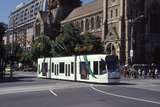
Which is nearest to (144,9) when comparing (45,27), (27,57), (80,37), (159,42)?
(159,42)

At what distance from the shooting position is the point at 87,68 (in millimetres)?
44156

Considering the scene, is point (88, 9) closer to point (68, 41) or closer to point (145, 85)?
point (68, 41)

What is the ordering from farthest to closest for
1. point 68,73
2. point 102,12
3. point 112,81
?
point 102,12
point 68,73
point 112,81

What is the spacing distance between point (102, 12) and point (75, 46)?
619 inches

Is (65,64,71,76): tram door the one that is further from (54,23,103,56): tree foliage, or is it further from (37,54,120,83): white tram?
(54,23,103,56): tree foliage

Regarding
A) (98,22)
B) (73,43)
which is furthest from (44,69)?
(98,22)

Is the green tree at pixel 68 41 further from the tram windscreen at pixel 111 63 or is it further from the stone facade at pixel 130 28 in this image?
the tram windscreen at pixel 111 63

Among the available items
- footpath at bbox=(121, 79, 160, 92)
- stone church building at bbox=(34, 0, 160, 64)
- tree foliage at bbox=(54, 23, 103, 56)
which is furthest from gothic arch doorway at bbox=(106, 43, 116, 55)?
footpath at bbox=(121, 79, 160, 92)

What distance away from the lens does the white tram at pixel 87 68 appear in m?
41.7

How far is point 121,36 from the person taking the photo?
9375 centimetres

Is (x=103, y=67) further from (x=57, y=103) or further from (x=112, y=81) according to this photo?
(x=57, y=103)

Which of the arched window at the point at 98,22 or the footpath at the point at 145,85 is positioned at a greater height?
the arched window at the point at 98,22

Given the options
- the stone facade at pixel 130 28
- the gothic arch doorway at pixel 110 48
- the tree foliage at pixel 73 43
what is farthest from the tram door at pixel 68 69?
the gothic arch doorway at pixel 110 48

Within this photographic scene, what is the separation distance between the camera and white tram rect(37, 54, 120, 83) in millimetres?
41719
